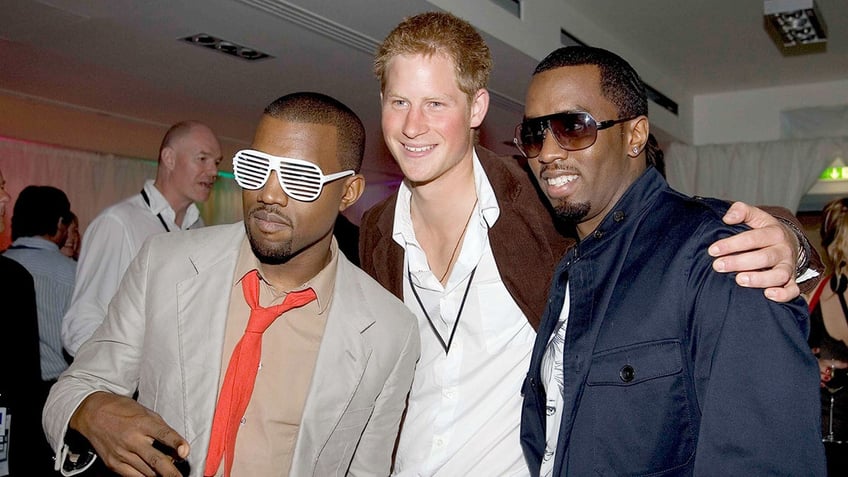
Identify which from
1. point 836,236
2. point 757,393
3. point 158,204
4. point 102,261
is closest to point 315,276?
point 757,393

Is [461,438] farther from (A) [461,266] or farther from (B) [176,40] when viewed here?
(B) [176,40]

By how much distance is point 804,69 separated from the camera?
8117 mm

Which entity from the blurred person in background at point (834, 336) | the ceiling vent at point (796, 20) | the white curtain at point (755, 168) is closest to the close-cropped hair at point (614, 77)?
the blurred person in background at point (834, 336)

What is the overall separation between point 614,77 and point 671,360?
28.8 inches

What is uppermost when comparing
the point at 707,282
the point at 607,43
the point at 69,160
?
the point at 607,43

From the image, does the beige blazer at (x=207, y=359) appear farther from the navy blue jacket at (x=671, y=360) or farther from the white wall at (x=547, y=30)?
the white wall at (x=547, y=30)

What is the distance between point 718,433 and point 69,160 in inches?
445

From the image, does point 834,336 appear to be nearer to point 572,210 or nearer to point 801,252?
point 801,252

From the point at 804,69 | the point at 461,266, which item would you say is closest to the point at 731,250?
the point at 461,266

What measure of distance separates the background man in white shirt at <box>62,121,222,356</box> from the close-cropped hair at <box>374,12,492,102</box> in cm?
232

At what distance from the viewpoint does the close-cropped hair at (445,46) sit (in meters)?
2.19

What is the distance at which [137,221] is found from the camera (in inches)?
162

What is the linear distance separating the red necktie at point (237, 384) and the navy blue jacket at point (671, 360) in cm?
72

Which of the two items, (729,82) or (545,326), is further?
(729,82)
